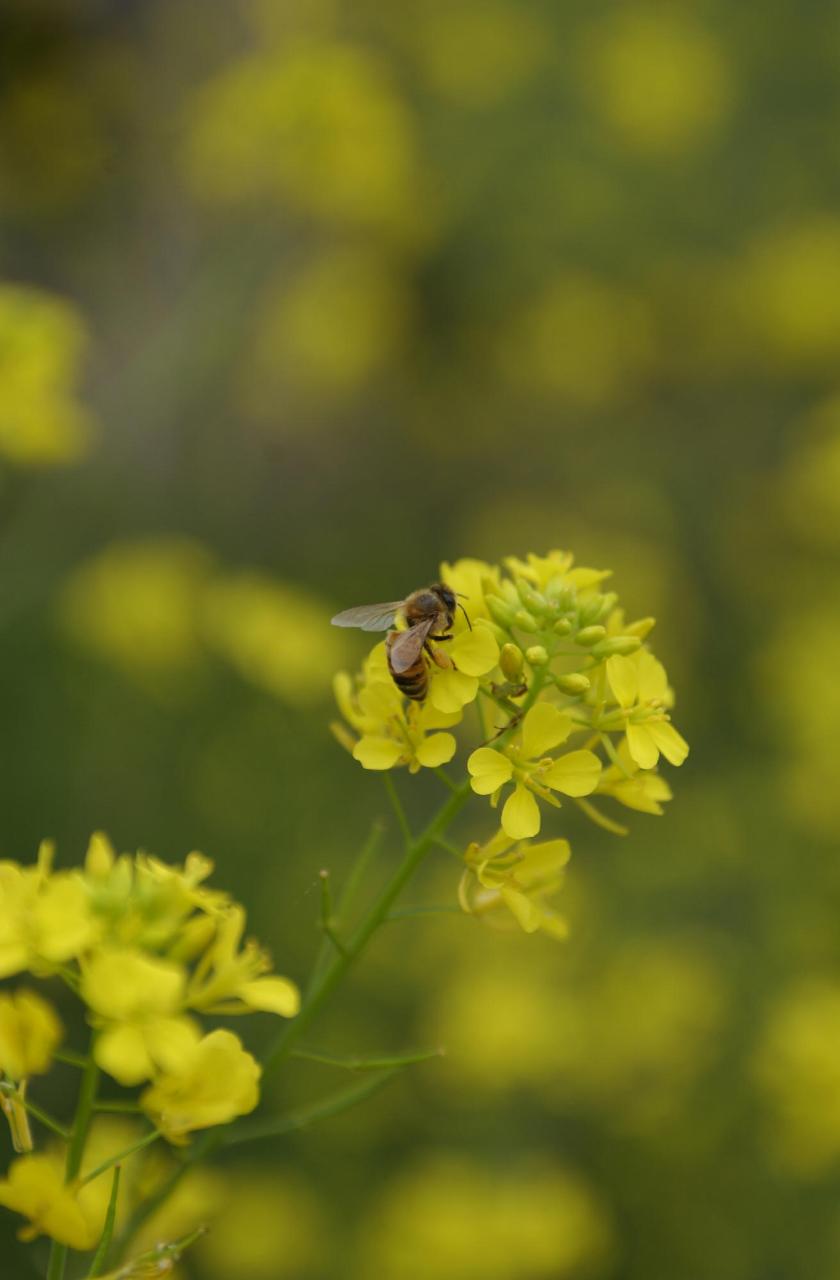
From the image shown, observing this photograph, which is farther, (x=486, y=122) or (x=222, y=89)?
(x=486, y=122)

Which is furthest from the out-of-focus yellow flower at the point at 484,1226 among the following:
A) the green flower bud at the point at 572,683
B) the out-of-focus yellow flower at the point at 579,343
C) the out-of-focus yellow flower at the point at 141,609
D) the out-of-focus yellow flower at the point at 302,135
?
the out-of-focus yellow flower at the point at 579,343

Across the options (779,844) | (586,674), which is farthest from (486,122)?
(586,674)

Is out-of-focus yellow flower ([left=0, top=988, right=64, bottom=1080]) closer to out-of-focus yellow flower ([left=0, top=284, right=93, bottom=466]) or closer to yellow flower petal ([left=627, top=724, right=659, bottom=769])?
yellow flower petal ([left=627, top=724, right=659, bottom=769])

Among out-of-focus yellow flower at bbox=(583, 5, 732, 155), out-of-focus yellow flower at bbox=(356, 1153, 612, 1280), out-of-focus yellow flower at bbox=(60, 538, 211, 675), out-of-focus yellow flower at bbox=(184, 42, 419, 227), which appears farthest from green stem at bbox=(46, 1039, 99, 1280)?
out-of-focus yellow flower at bbox=(583, 5, 732, 155)

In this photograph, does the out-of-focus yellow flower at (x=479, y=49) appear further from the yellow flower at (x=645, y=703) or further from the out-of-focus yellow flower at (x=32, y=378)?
the yellow flower at (x=645, y=703)

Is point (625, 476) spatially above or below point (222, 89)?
below

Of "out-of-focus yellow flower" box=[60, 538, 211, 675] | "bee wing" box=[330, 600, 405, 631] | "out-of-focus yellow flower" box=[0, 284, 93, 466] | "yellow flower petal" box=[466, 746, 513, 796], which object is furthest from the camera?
"out-of-focus yellow flower" box=[60, 538, 211, 675]

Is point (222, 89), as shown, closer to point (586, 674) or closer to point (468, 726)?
point (468, 726)

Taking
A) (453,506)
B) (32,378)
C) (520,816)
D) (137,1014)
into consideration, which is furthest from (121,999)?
(453,506)
